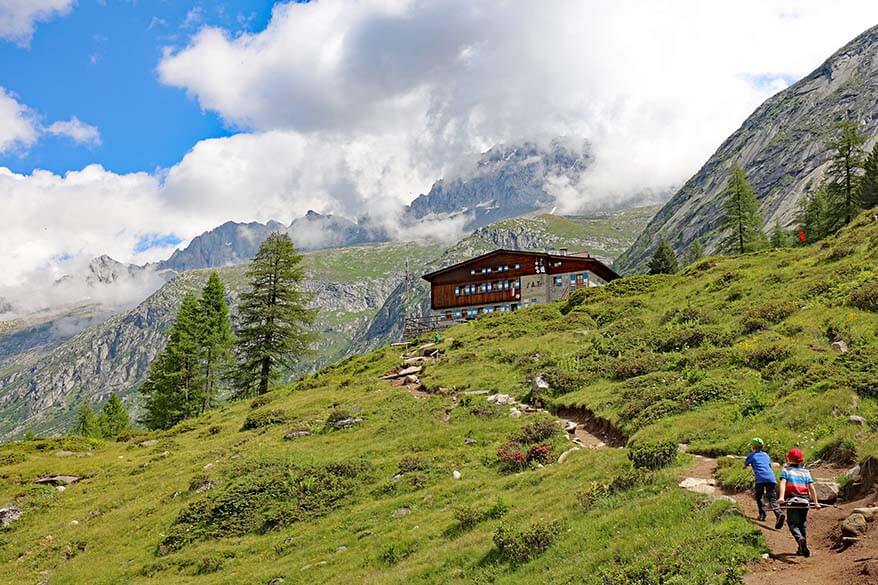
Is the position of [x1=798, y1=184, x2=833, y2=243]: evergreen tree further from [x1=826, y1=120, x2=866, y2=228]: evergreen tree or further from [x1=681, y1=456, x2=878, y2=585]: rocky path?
[x1=681, y1=456, x2=878, y2=585]: rocky path

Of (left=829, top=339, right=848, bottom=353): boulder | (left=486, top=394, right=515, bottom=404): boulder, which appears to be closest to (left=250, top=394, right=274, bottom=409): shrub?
(left=486, top=394, right=515, bottom=404): boulder

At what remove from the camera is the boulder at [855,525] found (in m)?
13.1

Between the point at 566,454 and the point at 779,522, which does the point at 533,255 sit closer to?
Answer: the point at 566,454

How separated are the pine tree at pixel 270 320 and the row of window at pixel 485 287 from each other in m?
22.9

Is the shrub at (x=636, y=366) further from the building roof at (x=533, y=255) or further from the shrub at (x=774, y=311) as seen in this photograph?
the building roof at (x=533, y=255)

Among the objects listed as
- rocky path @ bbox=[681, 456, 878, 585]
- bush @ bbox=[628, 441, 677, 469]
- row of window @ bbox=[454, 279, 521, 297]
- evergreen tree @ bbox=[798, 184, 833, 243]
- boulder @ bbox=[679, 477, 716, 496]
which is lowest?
rocky path @ bbox=[681, 456, 878, 585]

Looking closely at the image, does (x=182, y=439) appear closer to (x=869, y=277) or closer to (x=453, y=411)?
(x=453, y=411)

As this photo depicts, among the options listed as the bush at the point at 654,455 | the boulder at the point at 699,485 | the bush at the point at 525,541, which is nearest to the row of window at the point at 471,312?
the bush at the point at 654,455

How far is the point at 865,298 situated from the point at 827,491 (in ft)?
65.4

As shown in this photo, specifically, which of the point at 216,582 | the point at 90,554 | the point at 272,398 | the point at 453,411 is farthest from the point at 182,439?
the point at 216,582

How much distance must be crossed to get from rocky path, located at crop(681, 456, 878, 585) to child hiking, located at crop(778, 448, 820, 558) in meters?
0.30

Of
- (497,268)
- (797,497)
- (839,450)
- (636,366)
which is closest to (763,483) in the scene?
(797,497)

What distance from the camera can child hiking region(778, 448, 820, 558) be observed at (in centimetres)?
1324

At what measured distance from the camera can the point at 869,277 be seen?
34281 millimetres
